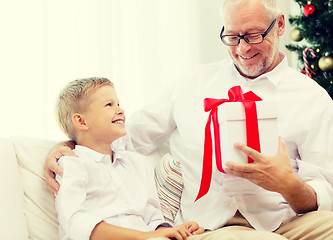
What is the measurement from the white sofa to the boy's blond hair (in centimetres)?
11

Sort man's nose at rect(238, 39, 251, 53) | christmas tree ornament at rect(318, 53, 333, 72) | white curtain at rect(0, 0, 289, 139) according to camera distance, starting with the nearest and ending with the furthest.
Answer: man's nose at rect(238, 39, 251, 53) < white curtain at rect(0, 0, 289, 139) < christmas tree ornament at rect(318, 53, 333, 72)

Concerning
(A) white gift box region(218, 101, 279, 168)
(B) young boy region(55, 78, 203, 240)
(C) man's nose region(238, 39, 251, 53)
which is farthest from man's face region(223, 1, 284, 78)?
(B) young boy region(55, 78, 203, 240)

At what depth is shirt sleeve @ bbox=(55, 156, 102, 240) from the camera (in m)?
1.40

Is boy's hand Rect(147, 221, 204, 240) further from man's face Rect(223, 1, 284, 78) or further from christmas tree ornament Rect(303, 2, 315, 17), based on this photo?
christmas tree ornament Rect(303, 2, 315, 17)

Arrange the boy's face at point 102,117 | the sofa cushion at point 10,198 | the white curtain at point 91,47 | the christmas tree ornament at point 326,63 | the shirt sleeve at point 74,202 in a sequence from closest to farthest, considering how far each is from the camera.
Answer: the shirt sleeve at point 74,202 → the sofa cushion at point 10,198 → the boy's face at point 102,117 → the white curtain at point 91,47 → the christmas tree ornament at point 326,63

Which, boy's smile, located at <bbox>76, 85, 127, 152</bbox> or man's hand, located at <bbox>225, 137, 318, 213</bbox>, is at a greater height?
boy's smile, located at <bbox>76, 85, 127, 152</bbox>

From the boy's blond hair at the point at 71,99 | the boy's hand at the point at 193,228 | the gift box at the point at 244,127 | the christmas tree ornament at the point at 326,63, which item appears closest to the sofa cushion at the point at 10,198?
the boy's blond hair at the point at 71,99

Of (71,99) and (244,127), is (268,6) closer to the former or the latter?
(244,127)

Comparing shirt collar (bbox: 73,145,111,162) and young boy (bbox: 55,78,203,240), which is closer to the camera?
young boy (bbox: 55,78,203,240)

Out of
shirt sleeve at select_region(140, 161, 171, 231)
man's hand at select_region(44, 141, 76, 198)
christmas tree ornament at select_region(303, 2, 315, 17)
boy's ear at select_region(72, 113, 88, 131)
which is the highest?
christmas tree ornament at select_region(303, 2, 315, 17)

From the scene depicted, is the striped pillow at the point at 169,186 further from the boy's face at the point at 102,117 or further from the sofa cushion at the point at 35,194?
the sofa cushion at the point at 35,194

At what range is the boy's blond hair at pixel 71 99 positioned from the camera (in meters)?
1.69

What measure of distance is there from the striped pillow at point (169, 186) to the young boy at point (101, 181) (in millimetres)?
74

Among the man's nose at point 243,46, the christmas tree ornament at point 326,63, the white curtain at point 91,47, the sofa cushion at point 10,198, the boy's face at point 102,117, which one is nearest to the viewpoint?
the sofa cushion at point 10,198
